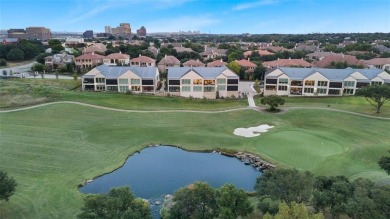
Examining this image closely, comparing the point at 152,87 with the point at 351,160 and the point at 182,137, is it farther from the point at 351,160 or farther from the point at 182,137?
the point at 351,160

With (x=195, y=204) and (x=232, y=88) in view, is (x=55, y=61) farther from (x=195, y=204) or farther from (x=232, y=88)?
(x=195, y=204)

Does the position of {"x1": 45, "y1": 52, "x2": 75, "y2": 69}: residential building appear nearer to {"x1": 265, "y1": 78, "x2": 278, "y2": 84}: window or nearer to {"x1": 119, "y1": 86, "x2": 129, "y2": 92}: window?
{"x1": 119, "y1": 86, "x2": 129, "y2": 92}: window

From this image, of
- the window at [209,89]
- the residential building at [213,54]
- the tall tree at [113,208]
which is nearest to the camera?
the tall tree at [113,208]

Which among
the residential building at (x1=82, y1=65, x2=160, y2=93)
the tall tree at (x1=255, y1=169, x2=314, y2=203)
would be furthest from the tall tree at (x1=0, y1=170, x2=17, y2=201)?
the residential building at (x1=82, y1=65, x2=160, y2=93)

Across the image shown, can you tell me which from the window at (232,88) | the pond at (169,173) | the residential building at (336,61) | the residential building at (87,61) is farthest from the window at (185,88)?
the residential building at (336,61)

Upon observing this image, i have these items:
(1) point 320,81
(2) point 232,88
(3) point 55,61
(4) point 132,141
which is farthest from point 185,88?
(3) point 55,61

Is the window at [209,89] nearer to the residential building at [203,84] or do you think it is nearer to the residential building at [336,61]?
the residential building at [203,84]

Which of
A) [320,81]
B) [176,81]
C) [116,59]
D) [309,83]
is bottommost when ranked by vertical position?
[176,81]
